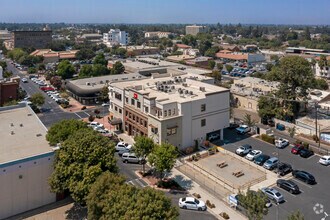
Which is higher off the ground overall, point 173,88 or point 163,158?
point 173,88

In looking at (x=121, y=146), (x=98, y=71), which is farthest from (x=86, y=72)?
(x=121, y=146)

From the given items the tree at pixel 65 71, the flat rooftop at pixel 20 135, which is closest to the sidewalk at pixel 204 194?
the flat rooftop at pixel 20 135

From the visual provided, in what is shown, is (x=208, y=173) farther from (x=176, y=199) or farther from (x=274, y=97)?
(x=274, y=97)

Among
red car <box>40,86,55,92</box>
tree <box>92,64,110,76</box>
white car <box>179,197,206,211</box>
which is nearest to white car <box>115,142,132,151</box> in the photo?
white car <box>179,197,206,211</box>

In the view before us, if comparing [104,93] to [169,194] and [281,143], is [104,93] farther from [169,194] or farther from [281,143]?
[169,194]

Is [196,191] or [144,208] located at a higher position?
[144,208]

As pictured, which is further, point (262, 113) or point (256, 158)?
point (262, 113)

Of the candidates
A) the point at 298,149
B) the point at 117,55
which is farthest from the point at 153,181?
the point at 117,55
